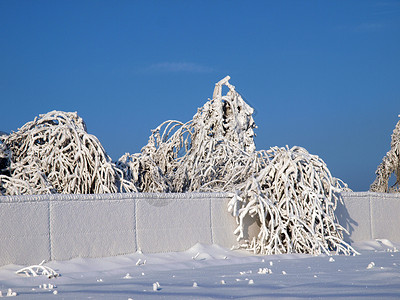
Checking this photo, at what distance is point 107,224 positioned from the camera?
8.39 meters

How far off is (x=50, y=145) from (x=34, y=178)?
32.5 inches

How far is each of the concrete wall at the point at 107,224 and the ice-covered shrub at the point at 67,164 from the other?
150cm

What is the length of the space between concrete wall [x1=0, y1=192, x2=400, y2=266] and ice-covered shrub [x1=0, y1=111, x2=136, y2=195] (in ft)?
4.93

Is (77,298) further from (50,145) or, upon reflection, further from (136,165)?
(136,165)

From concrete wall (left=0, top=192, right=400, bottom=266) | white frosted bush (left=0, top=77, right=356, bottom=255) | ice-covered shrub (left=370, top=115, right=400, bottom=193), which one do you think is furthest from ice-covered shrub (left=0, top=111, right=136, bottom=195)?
ice-covered shrub (left=370, top=115, right=400, bottom=193)

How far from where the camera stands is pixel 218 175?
43.1ft

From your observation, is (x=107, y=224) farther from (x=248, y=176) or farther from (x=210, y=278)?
(x=248, y=176)

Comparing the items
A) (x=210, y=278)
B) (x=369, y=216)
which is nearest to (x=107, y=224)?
(x=210, y=278)

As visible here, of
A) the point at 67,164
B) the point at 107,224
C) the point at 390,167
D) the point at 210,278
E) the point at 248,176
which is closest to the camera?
the point at 210,278

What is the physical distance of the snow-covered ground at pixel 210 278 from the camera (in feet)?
16.4

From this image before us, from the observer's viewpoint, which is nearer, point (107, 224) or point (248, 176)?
point (107, 224)

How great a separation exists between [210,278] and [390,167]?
1603 centimetres

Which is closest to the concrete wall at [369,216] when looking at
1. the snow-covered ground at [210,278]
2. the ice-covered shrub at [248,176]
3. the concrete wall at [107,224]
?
the ice-covered shrub at [248,176]

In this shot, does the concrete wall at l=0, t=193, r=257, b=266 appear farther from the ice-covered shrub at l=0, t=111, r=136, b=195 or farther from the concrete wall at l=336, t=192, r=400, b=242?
the concrete wall at l=336, t=192, r=400, b=242
